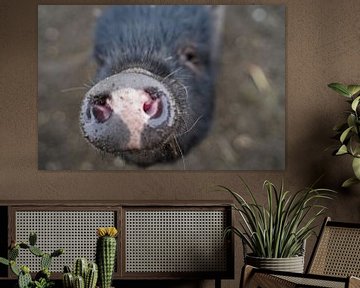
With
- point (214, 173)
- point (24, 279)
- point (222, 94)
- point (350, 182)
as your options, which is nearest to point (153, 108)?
point (222, 94)

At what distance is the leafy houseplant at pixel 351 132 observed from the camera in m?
5.27

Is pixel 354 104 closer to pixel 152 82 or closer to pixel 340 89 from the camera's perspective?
pixel 340 89

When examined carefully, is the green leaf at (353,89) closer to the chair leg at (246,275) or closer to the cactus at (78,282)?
the chair leg at (246,275)

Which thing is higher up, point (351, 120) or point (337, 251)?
point (351, 120)

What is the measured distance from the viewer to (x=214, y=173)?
18.5 feet

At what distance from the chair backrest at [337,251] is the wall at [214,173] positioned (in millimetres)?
992

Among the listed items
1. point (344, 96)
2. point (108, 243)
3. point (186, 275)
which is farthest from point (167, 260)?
point (344, 96)

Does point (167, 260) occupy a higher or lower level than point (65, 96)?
lower

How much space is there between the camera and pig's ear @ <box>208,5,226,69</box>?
566 cm

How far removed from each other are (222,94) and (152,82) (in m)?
0.50

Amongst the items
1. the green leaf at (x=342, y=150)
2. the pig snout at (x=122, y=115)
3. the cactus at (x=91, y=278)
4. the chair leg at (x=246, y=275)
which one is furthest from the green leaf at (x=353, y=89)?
the cactus at (x=91, y=278)

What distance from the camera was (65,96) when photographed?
567 centimetres

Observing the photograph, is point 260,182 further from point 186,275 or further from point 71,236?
point 71,236

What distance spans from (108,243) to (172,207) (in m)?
1.23
